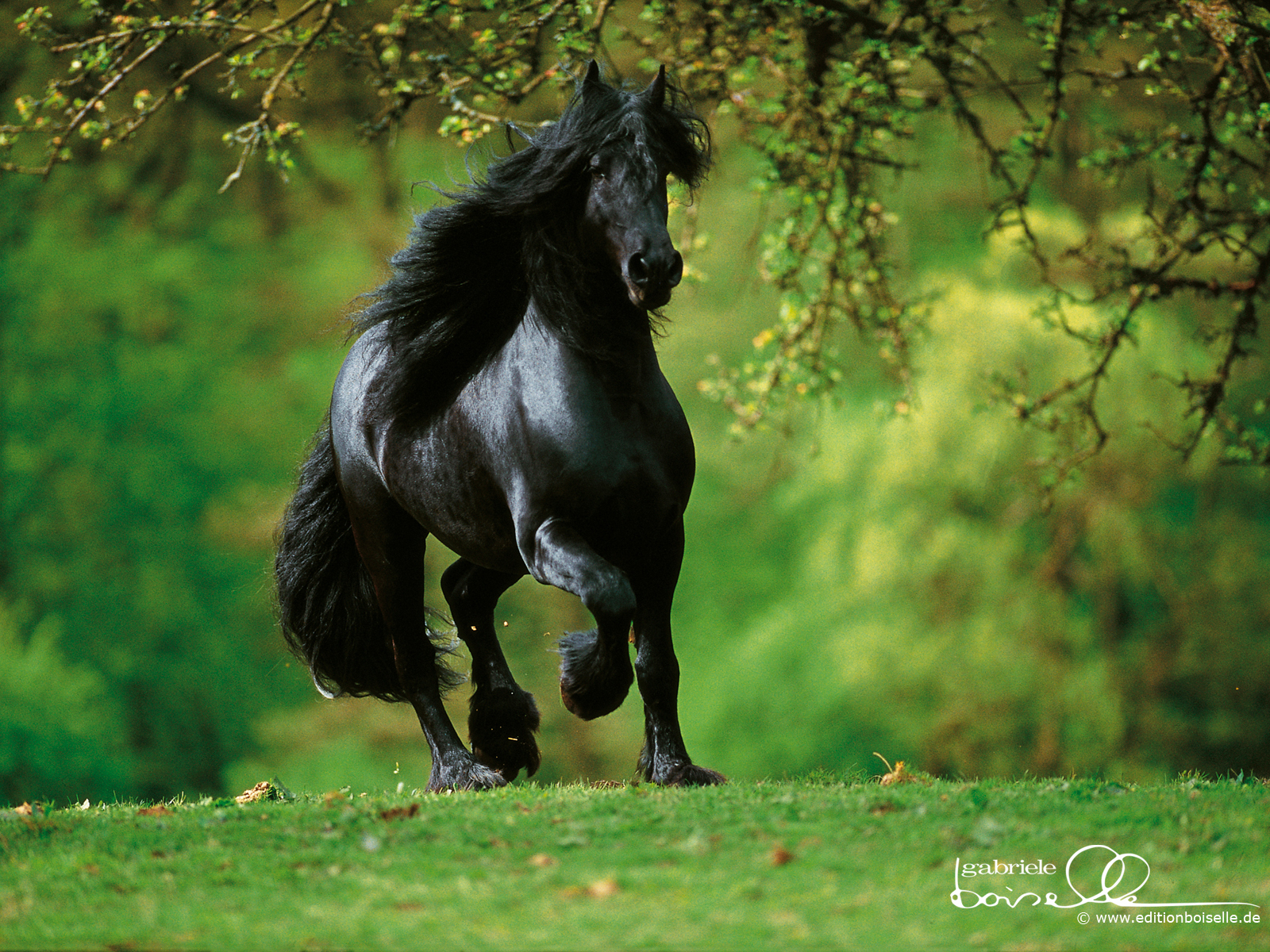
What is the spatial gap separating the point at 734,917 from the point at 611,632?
1.84 m

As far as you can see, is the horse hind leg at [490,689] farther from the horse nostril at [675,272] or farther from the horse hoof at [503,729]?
the horse nostril at [675,272]

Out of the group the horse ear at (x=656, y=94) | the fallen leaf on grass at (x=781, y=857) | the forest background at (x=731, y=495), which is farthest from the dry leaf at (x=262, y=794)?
the forest background at (x=731, y=495)

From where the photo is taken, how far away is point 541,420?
6363 millimetres

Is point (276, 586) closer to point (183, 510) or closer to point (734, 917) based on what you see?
point (734, 917)

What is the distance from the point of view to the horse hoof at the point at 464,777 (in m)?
7.05

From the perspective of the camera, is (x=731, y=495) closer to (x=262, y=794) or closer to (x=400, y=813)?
(x=262, y=794)

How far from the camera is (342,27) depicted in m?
9.68

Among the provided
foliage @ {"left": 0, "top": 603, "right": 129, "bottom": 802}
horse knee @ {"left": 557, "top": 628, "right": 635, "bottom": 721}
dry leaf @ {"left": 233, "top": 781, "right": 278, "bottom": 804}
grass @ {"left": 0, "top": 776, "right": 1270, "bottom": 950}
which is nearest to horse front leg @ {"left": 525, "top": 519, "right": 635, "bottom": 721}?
horse knee @ {"left": 557, "top": 628, "right": 635, "bottom": 721}

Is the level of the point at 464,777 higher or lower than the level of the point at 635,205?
lower

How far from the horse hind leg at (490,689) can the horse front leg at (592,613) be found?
57.4 inches

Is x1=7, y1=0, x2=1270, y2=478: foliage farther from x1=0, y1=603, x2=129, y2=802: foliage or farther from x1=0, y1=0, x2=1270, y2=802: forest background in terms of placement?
x1=0, y1=603, x2=129, y2=802: foliage

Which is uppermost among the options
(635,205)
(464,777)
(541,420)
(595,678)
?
(635,205)
